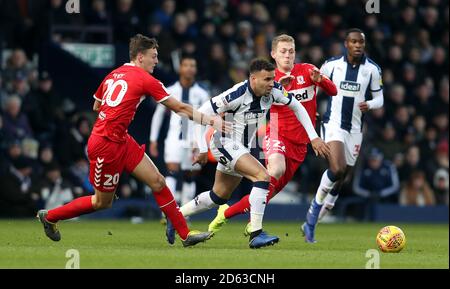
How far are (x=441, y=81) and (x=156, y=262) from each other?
47.3 feet

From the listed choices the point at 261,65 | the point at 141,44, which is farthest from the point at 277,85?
the point at 141,44

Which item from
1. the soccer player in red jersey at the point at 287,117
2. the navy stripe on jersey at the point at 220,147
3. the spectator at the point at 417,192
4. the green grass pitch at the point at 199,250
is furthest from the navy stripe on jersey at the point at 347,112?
the spectator at the point at 417,192

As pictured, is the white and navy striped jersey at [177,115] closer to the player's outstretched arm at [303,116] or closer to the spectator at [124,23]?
the spectator at [124,23]

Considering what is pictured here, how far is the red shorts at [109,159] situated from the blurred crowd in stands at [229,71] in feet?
20.7

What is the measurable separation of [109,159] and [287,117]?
9.27 ft

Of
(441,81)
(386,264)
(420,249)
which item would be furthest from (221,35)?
(386,264)

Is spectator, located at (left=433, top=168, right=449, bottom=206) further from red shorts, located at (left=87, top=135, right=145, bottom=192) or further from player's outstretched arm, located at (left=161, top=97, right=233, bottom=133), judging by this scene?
player's outstretched arm, located at (left=161, top=97, right=233, bottom=133)

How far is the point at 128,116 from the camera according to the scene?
12.2 m

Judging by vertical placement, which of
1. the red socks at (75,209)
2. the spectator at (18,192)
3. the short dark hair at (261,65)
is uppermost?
the short dark hair at (261,65)

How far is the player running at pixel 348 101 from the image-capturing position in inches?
584

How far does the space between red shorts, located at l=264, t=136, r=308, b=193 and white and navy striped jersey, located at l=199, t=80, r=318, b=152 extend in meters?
0.85
